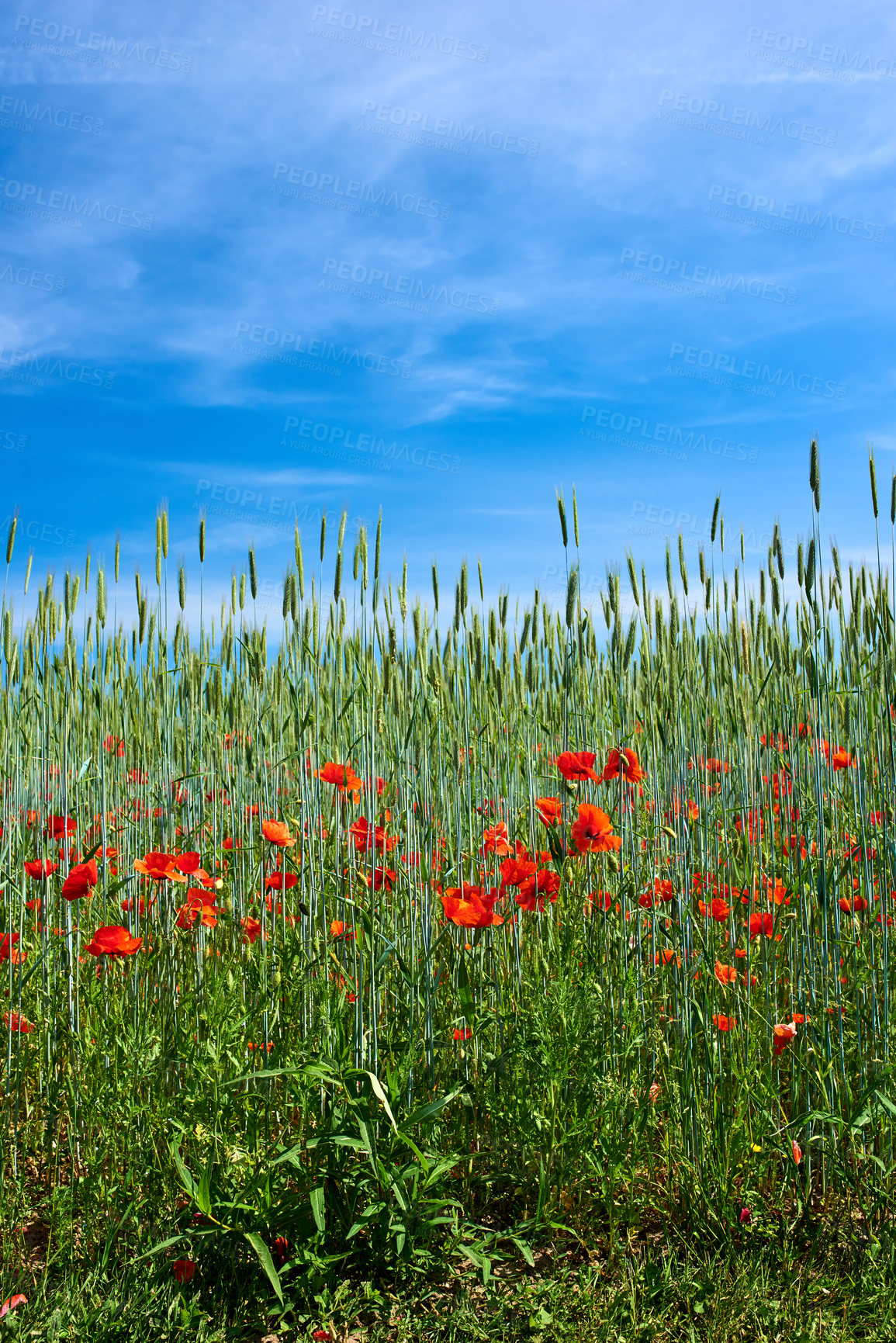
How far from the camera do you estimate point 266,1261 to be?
4.47ft

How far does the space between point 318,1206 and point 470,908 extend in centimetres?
58

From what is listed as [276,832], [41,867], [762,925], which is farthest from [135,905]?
[762,925]

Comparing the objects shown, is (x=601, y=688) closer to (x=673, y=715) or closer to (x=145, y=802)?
(x=673, y=715)

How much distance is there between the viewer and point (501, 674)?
94.4 inches

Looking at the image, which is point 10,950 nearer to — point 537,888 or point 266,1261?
point 266,1261

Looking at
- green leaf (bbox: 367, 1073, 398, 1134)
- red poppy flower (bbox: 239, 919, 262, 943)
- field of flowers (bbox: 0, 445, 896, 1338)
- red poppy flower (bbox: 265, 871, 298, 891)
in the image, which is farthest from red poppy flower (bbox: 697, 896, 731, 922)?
red poppy flower (bbox: 239, 919, 262, 943)

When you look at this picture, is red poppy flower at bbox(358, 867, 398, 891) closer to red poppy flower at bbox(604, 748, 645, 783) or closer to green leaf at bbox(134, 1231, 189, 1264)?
red poppy flower at bbox(604, 748, 645, 783)

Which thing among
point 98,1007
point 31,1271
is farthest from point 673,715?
point 31,1271

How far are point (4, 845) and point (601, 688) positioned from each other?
6.25ft

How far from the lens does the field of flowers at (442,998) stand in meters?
1.51

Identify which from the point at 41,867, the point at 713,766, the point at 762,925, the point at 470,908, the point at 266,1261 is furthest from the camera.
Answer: the point at 713,766

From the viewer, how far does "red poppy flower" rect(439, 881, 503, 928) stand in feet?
5.34

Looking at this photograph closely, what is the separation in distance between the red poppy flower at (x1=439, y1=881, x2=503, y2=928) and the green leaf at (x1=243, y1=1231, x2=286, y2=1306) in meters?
0.64

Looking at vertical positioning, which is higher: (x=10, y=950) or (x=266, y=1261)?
(x=10, y=950)
